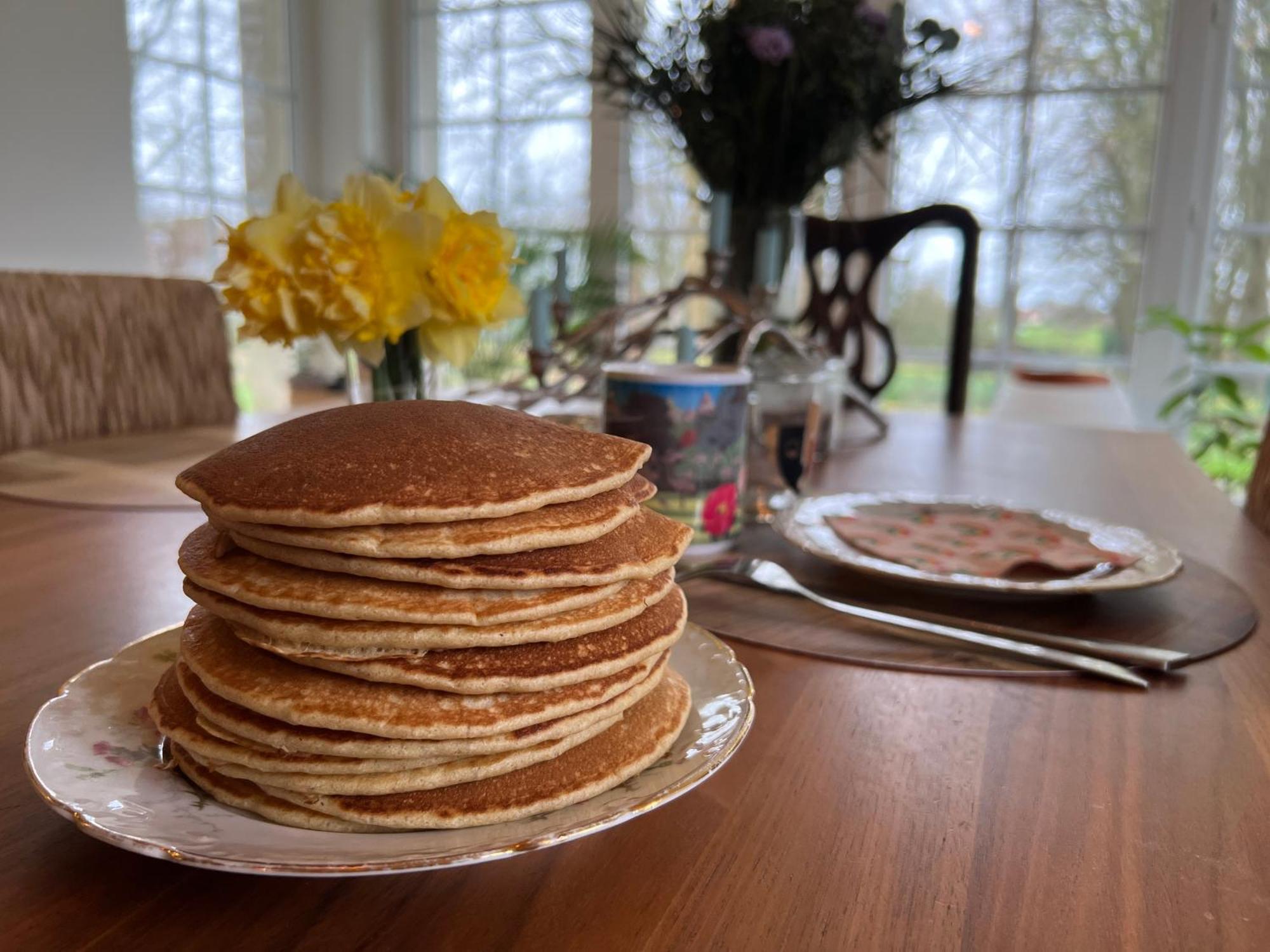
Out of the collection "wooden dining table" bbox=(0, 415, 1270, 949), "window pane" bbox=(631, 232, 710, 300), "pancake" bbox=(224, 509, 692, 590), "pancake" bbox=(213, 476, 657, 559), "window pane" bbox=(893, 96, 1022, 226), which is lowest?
"wooden dining table" bbox=(0, 415, 1270, 949)

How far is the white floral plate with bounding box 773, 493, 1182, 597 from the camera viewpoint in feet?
2.35

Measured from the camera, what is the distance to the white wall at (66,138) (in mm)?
3191

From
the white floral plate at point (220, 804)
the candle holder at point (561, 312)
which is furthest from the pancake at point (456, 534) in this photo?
the candle holder at point (561, 312)

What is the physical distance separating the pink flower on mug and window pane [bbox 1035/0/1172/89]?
350cm

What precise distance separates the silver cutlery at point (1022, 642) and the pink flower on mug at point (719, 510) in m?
0.09

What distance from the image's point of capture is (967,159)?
3.76 m

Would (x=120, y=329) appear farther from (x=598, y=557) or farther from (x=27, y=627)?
(x=598, y=557)

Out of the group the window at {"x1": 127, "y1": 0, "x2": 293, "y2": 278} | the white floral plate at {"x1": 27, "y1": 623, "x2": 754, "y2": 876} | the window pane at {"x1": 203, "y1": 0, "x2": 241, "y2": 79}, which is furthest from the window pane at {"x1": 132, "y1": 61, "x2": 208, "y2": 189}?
the white floral plate at {"x1": 27, "y1": 623, "x2": 754, "y2": 876}

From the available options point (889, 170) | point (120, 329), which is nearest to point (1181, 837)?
point (120, 329)

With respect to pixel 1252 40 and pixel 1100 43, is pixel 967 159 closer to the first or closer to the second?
pixel 1100 43

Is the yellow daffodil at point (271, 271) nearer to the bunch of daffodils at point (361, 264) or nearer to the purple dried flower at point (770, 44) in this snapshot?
the bunch of daffodils at point (361, 264)

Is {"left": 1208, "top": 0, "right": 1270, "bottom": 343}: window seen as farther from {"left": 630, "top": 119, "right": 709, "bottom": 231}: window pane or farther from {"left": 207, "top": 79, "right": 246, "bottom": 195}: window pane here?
{"left": 207, "top": 79, "right": 246, "bottom": 195}: window pane

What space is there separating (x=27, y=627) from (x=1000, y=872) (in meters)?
0.64

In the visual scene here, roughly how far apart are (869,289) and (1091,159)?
204 centimetres
